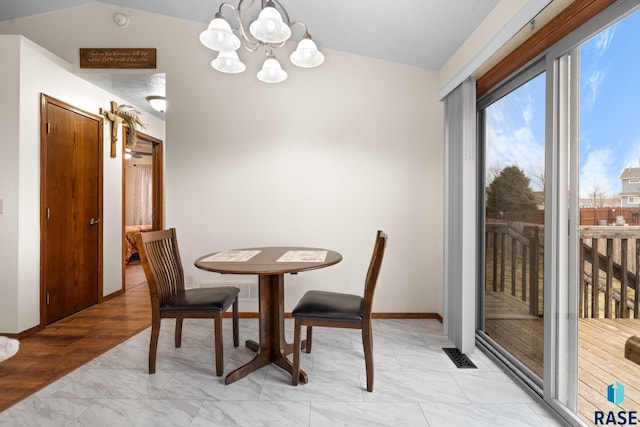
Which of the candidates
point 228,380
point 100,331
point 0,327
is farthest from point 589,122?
point 0,327

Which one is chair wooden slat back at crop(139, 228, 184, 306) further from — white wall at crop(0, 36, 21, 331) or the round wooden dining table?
white wall at crop(0, 36, 21, 331)

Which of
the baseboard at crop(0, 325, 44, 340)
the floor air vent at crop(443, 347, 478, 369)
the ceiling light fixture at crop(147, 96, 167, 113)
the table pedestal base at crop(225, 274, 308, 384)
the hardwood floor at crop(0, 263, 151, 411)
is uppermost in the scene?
the ceiling light fixture at crop(147, 96, 167, 113)

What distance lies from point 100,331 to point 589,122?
3781mm

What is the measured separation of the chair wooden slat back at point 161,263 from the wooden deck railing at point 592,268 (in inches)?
93.2

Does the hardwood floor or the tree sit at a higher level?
the tree

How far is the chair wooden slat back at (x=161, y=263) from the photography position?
2.16 metres

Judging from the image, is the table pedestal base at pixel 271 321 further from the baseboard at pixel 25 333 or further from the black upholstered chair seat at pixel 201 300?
the baseboard at pixel 25 333

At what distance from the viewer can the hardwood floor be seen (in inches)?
83.7

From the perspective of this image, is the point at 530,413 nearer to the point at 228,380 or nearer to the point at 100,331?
the point at 228,380

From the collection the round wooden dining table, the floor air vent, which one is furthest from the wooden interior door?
the floor air vent

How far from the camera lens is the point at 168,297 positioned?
2.36 metres

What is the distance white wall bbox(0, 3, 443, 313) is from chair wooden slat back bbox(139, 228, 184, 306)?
0.75m

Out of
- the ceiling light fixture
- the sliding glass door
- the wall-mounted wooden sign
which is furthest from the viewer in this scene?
the ceiling light fixture

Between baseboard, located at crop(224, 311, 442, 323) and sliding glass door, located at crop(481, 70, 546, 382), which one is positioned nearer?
sliding glass door, located at crop(481, 70, 546, 382)
